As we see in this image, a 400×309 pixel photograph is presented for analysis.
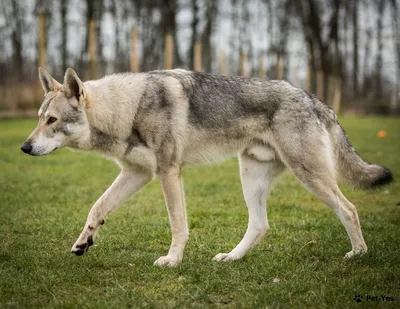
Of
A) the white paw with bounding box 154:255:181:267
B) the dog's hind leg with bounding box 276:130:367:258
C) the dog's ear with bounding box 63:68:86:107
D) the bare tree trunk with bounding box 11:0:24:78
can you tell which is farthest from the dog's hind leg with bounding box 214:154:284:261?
the bare tree trunk with bounding box 11:0:24:78

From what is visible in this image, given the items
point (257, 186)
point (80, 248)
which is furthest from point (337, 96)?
point (80, 248)

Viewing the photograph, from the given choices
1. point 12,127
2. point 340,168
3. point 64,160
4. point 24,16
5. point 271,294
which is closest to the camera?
point 271,294

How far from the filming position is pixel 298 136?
4363 millimetres

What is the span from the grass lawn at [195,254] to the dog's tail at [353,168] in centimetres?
52

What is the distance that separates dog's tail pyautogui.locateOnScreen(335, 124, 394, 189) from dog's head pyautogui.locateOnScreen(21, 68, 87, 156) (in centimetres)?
226

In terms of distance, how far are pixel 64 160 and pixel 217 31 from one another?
28.1 metres

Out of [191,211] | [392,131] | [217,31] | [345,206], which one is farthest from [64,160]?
[217,31]

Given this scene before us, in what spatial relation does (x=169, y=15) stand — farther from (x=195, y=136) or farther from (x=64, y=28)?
(x=195, y=136)

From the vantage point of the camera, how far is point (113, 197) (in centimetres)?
452

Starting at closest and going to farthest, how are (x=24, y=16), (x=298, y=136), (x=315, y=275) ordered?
(x=315, y=275) → (x=298, y=136) → (x=24, y=16)

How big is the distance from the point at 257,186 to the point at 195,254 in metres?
0.83

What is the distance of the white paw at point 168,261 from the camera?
4146mm

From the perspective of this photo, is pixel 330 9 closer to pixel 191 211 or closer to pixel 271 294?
pixel 191 211

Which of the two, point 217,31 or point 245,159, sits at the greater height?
point 245,159
